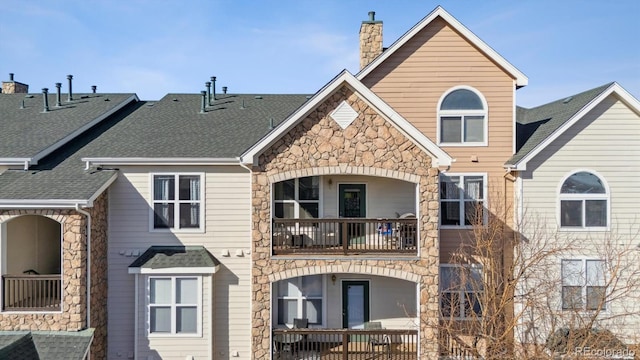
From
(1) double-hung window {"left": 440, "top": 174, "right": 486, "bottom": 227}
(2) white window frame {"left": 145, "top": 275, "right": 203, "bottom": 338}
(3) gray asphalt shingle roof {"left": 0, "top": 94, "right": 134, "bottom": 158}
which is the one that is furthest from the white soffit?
(3) gray asphalt shingle roof {"left": 0, "top": 94, "right": 134, "bottom": 158}

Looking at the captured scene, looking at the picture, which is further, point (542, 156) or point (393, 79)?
point (393, 79)

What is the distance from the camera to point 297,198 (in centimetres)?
1389

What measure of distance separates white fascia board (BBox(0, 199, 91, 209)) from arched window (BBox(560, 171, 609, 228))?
1427 centimetres

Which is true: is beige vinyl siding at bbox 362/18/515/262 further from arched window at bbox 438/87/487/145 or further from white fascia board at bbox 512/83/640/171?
white fascia board at bbox 512/83/640/171

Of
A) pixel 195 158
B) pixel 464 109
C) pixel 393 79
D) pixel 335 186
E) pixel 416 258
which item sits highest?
pixel 393 79

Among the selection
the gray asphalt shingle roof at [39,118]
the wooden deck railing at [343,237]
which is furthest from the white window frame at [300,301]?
the gray asphalt shingle roof at [39,118]

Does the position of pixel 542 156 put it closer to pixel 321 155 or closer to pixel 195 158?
pixel 321 155

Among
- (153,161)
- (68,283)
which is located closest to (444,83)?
(153,161)

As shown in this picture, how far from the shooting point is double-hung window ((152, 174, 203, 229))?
1328 cm

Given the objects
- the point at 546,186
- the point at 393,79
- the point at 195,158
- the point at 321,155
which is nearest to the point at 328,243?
the point at 321,155

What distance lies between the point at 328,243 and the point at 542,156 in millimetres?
7322

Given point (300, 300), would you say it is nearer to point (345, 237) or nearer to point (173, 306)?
point (345, 237)

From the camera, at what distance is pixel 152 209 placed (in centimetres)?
1327

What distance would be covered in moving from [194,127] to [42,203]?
206 inches
